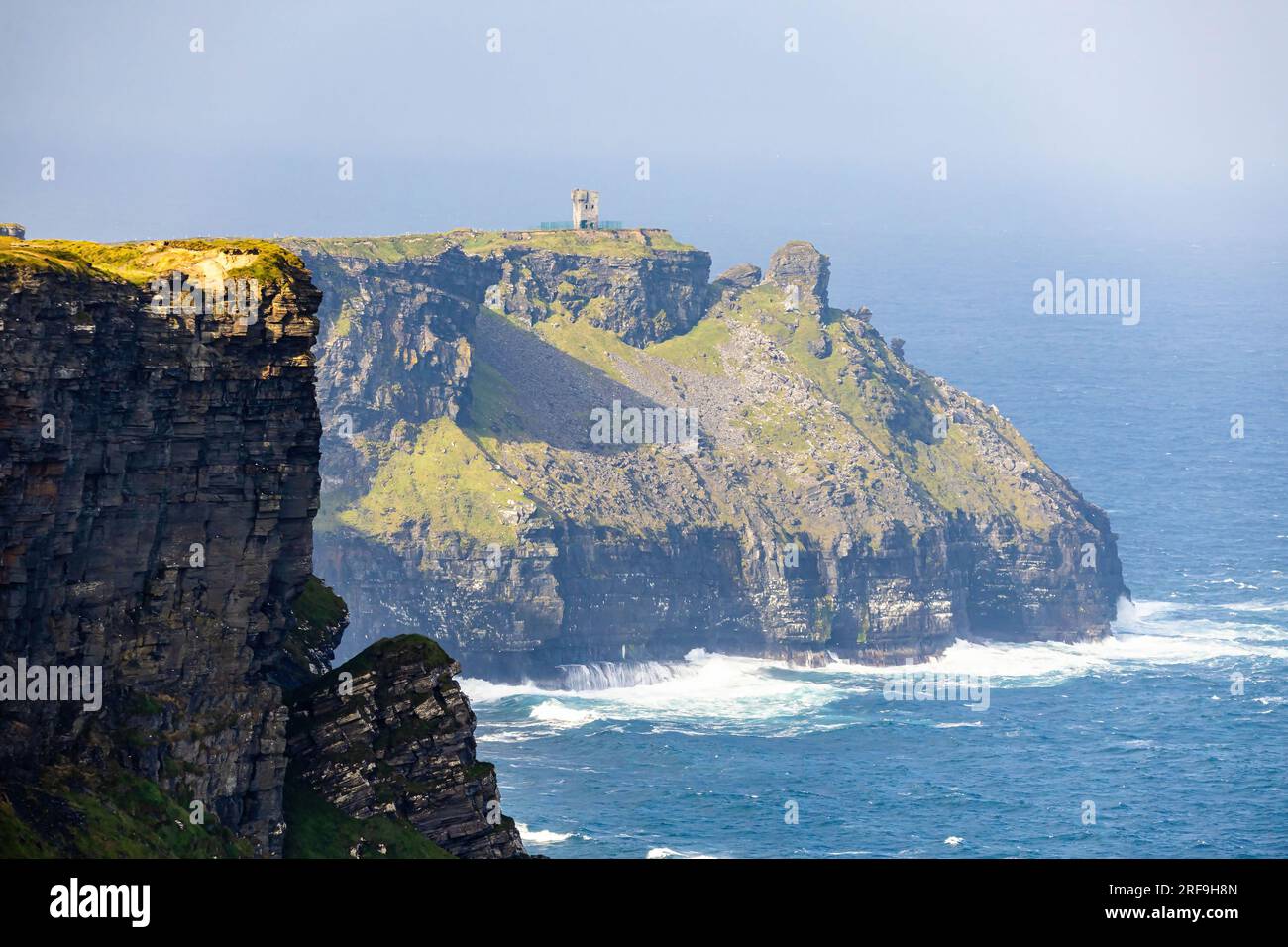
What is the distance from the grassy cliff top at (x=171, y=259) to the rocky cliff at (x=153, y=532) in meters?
0.22

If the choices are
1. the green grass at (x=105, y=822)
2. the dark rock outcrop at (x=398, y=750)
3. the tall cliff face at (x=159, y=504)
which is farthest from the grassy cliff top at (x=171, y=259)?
the green grass at (x=105, y=822)

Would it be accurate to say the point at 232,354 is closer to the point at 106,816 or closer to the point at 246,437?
the point at 246,437

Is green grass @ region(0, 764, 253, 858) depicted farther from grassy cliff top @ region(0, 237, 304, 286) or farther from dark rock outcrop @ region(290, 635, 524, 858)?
grassy cliff top @ region(0, 237, 304, 286)

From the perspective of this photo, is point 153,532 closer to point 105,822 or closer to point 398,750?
point 105,822

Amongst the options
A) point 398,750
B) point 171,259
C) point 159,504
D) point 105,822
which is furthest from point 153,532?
point 398,750

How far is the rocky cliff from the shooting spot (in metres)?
114

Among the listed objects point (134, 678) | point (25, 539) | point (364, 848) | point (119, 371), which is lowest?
point (364, 848)

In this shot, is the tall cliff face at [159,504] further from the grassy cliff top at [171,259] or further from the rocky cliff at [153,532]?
the grassy cliff top at [171,259]

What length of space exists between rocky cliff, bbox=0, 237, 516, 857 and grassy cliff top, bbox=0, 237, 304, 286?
0.22 m

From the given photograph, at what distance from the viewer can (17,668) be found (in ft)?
378

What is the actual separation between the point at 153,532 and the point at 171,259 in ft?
48.6

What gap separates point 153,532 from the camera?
12262 cm
